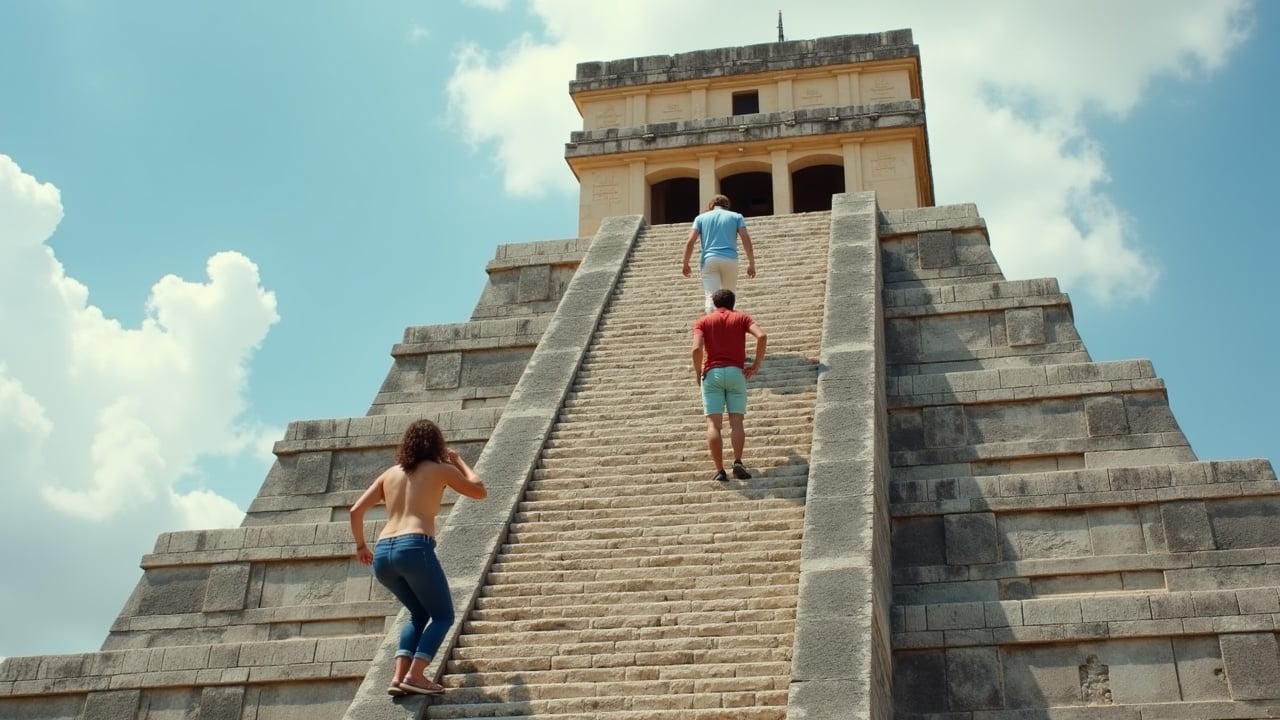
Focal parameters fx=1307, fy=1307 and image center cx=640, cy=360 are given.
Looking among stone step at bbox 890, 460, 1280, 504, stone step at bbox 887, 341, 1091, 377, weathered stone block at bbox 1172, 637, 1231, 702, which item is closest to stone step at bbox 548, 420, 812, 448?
stone step at bbox 890, 460, 1280, 504

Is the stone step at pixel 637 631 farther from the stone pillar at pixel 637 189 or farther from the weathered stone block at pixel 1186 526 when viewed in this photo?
the stone pillar at pixel 637 189

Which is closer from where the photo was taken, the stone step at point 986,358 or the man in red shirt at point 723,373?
the man in red shirt at point 723,373

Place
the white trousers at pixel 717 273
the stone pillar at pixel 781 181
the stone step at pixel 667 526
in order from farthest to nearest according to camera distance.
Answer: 1. the stone pillar at pixel 781 181
2. the white trousers at pixel 717 273
3. the stone step at pixel 667 526

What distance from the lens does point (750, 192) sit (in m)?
31.2

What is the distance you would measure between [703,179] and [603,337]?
1319 centimetres

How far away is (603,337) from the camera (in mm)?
15211

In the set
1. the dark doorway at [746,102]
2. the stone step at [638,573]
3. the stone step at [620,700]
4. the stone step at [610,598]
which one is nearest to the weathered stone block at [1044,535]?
the stone step at [638,573]

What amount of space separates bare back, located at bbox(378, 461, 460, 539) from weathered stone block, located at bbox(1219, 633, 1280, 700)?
6.49m

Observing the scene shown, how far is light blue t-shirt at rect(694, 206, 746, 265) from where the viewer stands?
14526 mm

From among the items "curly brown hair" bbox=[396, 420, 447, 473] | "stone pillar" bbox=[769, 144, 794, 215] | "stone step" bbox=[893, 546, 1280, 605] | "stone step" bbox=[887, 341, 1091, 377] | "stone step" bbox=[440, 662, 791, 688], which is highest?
"stone pillar" bbox=[769, 144, 794, 215]

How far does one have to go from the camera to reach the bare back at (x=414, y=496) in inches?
351

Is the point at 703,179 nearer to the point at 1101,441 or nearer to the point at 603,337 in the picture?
the point at 603,337

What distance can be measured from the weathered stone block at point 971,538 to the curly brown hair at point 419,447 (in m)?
5.45

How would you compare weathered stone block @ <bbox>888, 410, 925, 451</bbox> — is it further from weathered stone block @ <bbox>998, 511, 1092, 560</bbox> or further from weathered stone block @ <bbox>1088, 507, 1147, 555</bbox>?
weathered stone block @ <bbox>1088, 507, 1147, 555</bbox>
